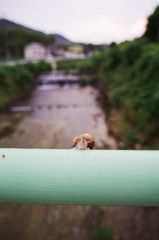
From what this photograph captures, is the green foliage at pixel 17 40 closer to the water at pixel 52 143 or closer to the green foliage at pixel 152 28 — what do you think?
the water at pixel 52 143

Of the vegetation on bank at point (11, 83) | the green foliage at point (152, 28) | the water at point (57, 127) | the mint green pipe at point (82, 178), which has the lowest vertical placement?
the water at point (57, 127)

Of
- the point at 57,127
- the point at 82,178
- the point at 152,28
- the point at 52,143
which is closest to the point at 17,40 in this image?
the point at 152,28

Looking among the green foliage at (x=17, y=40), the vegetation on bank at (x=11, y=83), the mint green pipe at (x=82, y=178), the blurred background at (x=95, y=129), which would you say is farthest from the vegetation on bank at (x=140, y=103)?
the green foliage at (x=17, y=40)

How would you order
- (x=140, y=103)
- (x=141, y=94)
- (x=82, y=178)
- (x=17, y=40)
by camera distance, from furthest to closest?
(x=17, y=40) → (x=141, y=94) → (x=140, y=103) → (x=82, y=178)

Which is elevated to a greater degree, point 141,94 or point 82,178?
point 82,178

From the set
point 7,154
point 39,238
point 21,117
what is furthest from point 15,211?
point 21,117

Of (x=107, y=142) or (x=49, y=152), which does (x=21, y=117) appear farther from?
(x=49, y=152)

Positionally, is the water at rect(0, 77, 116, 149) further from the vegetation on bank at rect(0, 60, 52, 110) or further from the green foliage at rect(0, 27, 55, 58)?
the green foliage at rect(0, 27, 55, 58)

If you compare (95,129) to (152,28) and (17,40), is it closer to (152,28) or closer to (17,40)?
(152,28)

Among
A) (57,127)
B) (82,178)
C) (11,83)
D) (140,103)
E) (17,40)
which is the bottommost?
(57,127)
